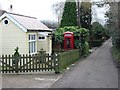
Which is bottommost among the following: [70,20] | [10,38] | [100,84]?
[100,84]

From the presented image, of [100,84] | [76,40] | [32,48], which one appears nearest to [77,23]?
[76,40]

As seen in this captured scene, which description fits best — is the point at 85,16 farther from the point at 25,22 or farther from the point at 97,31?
the point at 25,22

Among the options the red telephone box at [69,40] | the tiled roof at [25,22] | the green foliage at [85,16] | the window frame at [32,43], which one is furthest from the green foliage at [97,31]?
the window frame at [32,43]

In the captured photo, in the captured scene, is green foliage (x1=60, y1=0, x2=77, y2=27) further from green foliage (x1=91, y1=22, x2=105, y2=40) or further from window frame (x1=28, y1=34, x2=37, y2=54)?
green foliage (x1=91, y1=22, x2=105, y2=40)

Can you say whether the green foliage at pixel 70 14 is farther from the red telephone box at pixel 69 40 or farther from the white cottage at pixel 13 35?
the white cottage at pixel 13 35

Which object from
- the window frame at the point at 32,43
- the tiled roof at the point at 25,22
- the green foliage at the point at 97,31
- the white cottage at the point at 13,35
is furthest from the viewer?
the green foliage at the point at 97,31

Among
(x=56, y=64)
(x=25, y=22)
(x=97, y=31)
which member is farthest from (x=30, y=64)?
(x=97, y=31)

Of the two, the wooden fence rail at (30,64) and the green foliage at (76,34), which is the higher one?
the green foliage at (76,34)

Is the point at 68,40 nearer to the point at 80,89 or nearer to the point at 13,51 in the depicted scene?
the point at 13,51

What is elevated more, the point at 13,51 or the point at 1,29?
the point at 1,29

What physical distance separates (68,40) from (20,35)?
42.1 feet

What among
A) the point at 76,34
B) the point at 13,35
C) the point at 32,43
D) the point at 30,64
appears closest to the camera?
the point at 30,64

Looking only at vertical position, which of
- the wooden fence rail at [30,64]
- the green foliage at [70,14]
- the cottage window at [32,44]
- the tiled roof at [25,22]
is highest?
the green foliage at [70,14]

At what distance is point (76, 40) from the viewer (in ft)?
115
